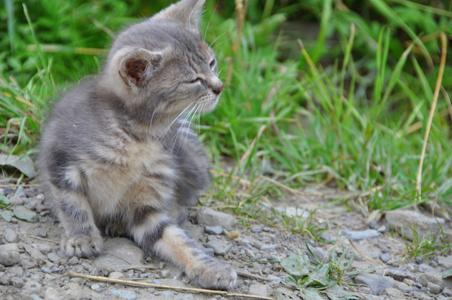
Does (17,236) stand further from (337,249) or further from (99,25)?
(99,25)

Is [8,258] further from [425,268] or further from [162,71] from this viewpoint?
[425,268]

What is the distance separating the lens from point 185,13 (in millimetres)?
3182

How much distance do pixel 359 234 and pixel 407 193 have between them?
1.61 ft

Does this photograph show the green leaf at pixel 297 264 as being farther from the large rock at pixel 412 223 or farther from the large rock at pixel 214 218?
the large rock at pixel 412 223

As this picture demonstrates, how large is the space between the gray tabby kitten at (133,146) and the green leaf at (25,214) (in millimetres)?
159

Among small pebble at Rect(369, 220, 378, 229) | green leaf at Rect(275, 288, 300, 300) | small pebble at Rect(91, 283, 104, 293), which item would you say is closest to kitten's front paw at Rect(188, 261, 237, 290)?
green leaf at Rect(275, 288, 300, 300)

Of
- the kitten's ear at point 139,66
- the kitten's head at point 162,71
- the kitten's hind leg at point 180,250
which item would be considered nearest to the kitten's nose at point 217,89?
the kitten's head at point 162,71

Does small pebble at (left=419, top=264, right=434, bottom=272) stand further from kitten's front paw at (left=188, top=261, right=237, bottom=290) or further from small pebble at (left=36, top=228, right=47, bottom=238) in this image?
small pebble at (left=36, top=228, right=47, bottom=238)

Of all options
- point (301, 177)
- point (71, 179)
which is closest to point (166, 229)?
point (71, 179)

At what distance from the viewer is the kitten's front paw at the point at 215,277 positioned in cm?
254

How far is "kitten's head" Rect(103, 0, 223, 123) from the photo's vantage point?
2.66m

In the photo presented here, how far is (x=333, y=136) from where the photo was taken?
14.0 ft

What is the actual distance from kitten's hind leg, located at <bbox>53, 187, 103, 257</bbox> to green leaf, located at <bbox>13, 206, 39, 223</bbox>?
23 cm

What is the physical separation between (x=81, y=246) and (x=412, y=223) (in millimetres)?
2037
